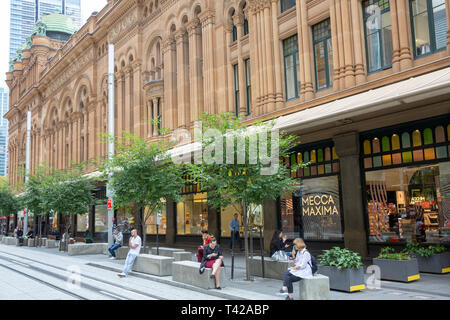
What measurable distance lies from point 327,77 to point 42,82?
136 ft

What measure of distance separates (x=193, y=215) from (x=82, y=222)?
20.9 meters

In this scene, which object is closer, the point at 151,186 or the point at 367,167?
the point at 367,167

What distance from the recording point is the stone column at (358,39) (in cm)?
1589

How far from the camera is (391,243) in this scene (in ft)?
49.2

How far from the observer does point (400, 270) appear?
1115 cm

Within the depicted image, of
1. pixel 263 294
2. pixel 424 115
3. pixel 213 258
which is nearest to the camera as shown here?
pixel 263 294

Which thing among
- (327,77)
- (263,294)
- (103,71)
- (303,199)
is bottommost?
(263,294)

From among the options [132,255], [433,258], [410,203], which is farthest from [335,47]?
[132,255]

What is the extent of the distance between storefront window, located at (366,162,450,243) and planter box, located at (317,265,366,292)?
5.13 m

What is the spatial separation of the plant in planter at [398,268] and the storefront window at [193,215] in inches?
541
